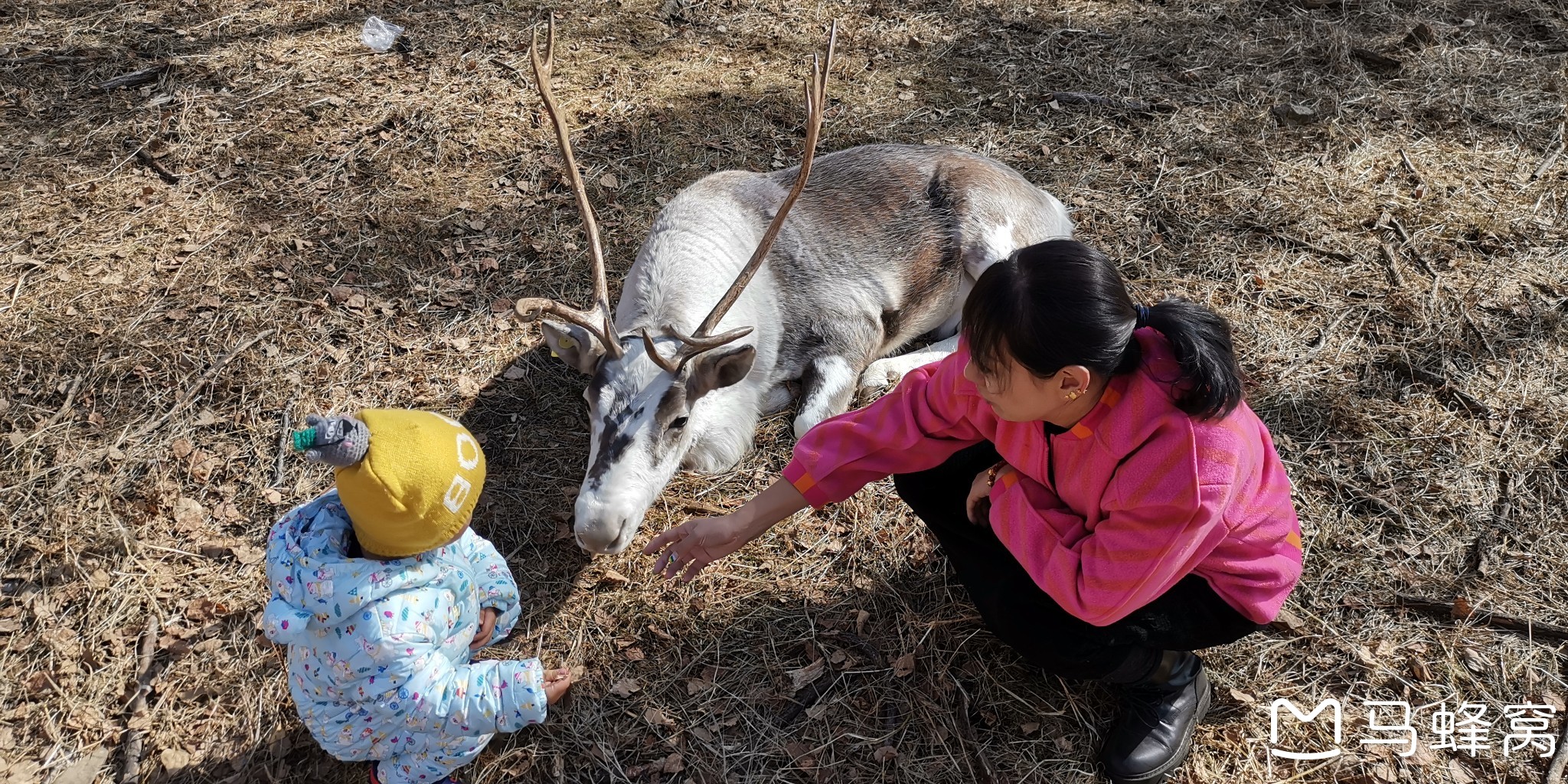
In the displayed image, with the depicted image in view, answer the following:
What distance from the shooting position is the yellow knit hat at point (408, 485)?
2211 millimetres

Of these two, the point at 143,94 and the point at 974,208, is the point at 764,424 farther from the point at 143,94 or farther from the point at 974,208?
the point at 143,94

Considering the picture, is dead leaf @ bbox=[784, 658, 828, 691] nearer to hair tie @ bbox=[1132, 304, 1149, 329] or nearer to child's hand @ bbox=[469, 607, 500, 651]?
child's hand @ bbox=[469, 607, 500, 651]

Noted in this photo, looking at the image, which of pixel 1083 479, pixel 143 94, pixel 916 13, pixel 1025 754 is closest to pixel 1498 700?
pixel 1025 754

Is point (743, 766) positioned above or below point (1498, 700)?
below

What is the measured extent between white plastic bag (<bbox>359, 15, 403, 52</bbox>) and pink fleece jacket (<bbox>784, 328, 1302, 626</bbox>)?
509cm

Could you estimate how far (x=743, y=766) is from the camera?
3.04 meters

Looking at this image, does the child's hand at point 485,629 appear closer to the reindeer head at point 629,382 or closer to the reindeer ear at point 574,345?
the reindeer head at point 629,382

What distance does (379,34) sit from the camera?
20.9ft

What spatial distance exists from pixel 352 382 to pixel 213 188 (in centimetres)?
185

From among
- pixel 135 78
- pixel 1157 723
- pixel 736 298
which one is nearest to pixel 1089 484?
pixel 1157 723

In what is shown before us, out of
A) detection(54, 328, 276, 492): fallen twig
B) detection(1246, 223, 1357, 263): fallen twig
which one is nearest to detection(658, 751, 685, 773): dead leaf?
detection(54, 328, 276, 492): fallen twig

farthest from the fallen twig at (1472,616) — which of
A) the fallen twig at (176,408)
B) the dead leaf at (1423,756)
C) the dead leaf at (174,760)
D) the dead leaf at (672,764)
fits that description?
the fallen twig at (176,408)

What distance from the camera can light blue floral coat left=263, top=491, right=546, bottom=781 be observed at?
234cm

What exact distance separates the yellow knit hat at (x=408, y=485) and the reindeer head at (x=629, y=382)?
3.10 feet
